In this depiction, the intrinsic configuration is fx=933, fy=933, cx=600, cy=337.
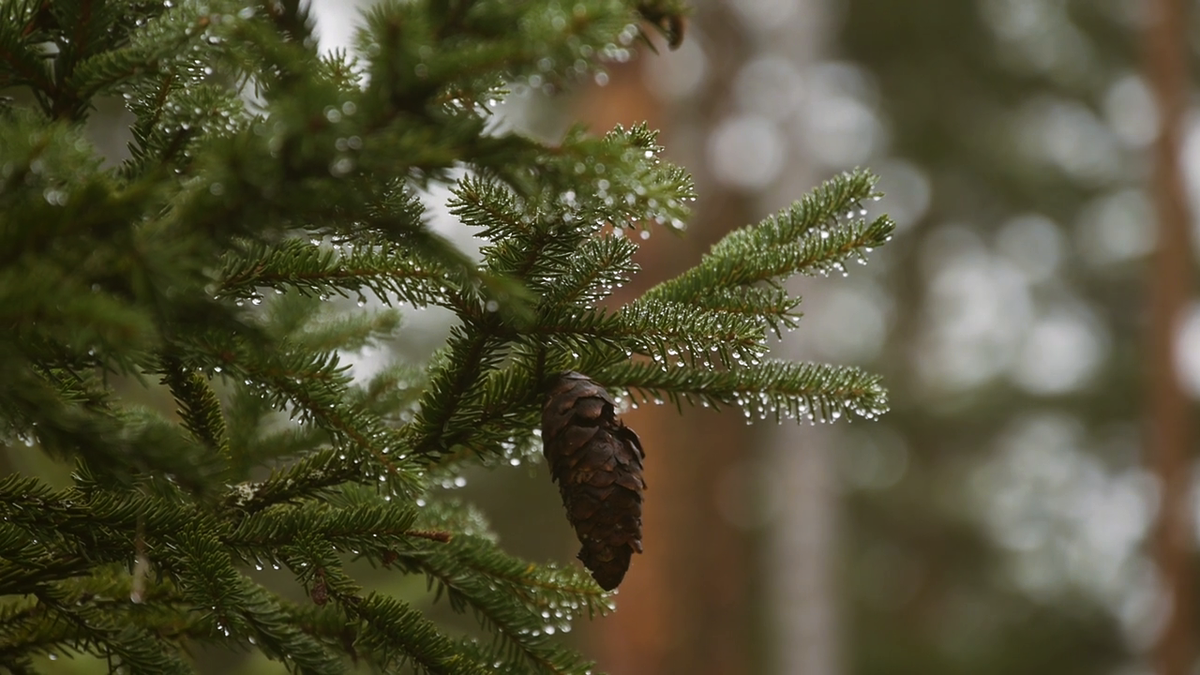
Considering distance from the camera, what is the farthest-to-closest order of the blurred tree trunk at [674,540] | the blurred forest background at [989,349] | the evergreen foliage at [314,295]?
the blurred forest background at [989,349] < the blurred tree trunk at [674,540] < the evergreen foliage at [314,295]

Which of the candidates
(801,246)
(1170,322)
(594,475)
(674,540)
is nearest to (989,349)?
(1170,322)

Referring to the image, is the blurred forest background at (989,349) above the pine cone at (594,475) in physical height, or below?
above

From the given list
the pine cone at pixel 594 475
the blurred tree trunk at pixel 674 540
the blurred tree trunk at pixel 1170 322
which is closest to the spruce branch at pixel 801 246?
the pine cone at pixel 594 475

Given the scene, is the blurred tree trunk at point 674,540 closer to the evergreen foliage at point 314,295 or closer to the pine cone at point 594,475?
the evergreen foliage at point 314,295

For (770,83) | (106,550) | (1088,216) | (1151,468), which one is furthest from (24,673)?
(1088,216)

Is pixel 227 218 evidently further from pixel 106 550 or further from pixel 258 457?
pixel 258 457

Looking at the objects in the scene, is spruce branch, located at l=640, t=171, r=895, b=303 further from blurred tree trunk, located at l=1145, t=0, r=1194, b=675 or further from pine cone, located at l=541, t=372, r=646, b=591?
blurred tree trunk, located at l=1145, t=0, r=1194, b=675
